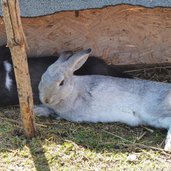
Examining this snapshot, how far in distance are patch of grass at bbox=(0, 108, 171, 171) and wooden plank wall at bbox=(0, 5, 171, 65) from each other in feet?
2.35

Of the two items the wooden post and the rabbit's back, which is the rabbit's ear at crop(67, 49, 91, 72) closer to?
the rabbit's back

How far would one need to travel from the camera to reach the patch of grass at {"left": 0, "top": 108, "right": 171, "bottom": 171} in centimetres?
286

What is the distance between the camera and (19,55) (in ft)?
9.29

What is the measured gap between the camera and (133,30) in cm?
371

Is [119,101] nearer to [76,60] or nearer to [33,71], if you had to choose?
[76,60]

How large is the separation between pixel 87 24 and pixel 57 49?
0.33 metres

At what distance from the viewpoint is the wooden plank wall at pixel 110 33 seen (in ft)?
11.9

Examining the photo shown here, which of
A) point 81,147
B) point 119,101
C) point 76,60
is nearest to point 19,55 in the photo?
point 76,60

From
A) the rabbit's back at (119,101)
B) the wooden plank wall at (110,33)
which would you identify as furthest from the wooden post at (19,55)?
the wooden plank wall at (110,33)

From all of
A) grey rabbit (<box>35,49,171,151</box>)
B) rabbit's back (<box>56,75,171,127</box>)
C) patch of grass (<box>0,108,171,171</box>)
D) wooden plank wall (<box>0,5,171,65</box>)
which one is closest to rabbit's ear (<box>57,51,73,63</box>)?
grey rabbit (<box>35,49,171,151</box>)

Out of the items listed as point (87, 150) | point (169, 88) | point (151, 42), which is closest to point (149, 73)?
point (151, 42)

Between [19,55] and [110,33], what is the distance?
43.4 inches

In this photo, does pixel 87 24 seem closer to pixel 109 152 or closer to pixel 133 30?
pixel 133 30

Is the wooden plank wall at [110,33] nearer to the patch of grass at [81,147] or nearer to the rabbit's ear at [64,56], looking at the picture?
the rabbit's ear at [64,56]
